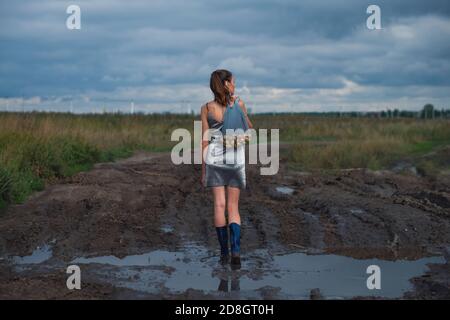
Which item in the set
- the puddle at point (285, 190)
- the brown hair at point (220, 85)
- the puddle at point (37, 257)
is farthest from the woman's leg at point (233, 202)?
the puddle at point (285, 190)

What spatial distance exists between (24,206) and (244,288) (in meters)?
5.44

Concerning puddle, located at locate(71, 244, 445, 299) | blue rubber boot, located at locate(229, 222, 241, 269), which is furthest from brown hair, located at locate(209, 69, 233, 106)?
puddle, located at locate(71, 244, 445, 299)

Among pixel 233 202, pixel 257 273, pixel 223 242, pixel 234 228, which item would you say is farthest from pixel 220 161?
pixel 257 273

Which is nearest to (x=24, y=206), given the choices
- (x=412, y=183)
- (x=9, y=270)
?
(x=9, y=270)

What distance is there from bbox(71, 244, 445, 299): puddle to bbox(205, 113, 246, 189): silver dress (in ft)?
2.83

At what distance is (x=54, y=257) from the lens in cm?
827

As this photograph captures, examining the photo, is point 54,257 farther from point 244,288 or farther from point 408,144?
point 408,144

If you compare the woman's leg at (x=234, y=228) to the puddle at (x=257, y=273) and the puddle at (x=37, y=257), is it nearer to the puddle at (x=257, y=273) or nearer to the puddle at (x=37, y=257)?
the puddle at (x=257, y=273)

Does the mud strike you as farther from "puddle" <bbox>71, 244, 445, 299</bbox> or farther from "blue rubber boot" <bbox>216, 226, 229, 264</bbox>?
"blue rubber boot" <bbox>216, 226, 229, 264</bbox>

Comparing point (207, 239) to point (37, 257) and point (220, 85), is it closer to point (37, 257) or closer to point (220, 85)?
point (37, 257)

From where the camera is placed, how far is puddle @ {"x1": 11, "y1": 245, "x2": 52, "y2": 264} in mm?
8126

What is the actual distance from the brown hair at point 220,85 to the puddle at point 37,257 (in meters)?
2.51

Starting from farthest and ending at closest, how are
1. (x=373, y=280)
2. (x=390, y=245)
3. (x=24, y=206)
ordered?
(x=24, y=206) → (x=390, y=245) → (x=373, y=280)

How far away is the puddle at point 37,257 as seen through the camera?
8126 millimetres
